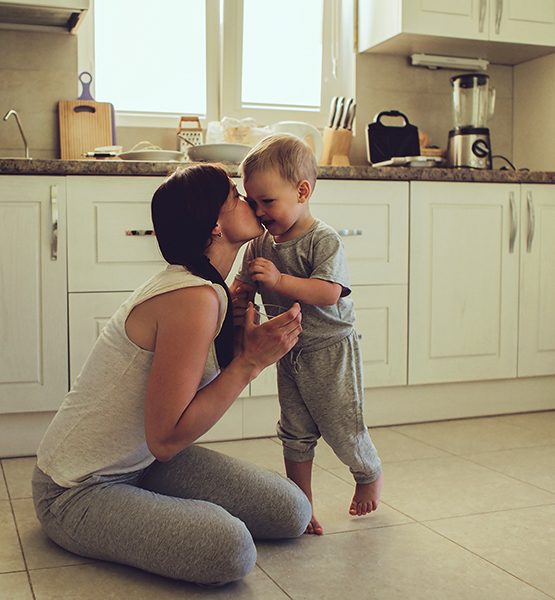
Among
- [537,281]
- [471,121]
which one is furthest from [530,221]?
[471,121]

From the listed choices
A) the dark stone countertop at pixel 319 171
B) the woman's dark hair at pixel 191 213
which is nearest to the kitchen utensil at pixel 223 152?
the dark stone countertop at pixel 319 171

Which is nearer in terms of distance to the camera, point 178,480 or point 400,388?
point 178,480

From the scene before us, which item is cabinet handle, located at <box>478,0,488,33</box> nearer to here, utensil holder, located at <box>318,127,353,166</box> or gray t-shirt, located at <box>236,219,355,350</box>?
utensil holder, located at <box>318,127,353,166</box>

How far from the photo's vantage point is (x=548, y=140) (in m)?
3.11

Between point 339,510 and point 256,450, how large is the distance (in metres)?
0.58

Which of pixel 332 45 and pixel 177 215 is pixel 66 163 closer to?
pixel 177 215

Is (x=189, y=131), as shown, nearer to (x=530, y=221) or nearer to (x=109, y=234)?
(x=109, y=234)

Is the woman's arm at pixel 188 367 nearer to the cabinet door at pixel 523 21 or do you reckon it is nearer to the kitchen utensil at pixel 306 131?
the kitchen utensil at pixel 306 131

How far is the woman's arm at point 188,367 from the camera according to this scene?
1188mm

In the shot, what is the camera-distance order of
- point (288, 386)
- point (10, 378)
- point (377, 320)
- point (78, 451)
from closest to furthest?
point (78, 451) < point (288, 386) < point (10, 378) < point (377, 320)

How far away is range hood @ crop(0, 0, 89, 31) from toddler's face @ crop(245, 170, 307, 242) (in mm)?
1450

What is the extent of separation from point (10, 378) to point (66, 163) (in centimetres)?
68

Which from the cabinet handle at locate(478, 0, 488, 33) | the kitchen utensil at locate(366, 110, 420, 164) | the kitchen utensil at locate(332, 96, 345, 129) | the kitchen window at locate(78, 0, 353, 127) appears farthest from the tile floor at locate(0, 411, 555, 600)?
the cabinet handle at locate(478, 0, 488, 33)

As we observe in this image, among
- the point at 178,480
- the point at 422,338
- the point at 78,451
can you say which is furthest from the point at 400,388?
the point at 78,451
